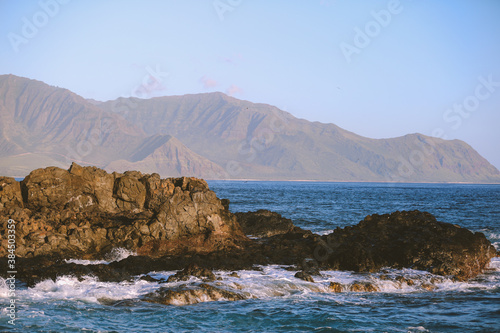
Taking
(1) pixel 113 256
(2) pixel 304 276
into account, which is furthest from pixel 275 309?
(1) pixel 113 256

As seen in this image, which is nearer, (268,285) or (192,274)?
(268,285)

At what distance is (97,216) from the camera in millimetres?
26797

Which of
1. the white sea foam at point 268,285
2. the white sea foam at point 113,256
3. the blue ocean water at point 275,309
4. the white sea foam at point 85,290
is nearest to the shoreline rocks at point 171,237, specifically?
the white sea foam at point 113,256

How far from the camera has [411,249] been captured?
952 inches

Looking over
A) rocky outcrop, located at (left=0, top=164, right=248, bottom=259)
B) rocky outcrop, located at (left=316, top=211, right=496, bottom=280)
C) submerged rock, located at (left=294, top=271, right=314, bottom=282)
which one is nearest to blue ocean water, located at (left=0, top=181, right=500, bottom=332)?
submerged rock, located at (left=294, top=271, right=314, bottom=282)

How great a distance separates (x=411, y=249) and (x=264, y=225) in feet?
38.3

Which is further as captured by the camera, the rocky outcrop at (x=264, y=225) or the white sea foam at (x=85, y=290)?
the rocky outcrop at (x=264, y=225)

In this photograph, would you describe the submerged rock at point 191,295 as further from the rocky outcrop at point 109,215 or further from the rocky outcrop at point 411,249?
the rocky outcrop at point 411,249

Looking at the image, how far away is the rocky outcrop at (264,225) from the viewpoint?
32.5 metres

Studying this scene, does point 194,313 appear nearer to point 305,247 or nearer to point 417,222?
point 305,247

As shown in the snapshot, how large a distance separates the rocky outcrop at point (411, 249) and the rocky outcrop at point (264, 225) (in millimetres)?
5192

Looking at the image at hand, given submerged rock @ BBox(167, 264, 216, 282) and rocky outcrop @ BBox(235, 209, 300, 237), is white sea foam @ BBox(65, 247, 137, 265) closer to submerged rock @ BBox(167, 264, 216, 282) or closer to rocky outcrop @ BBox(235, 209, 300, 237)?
submerged rock @ BBox(167, 264, 216, 282)

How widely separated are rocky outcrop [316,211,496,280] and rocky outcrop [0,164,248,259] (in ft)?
19.6

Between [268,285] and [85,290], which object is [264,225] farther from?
[85,290]
